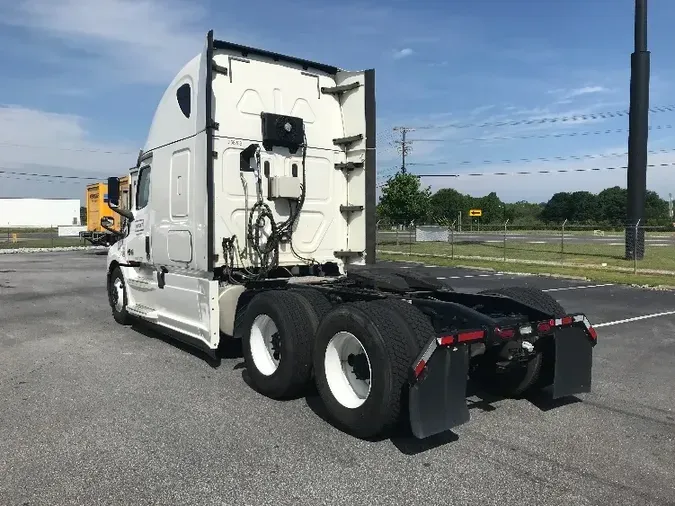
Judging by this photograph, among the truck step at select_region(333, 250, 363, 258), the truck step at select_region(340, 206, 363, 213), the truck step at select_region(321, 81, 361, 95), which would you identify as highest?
the truck step at select_region(321, 81, 361, 95)

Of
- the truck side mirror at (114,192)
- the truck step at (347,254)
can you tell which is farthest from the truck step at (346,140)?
the truck side mirror at (114,192)

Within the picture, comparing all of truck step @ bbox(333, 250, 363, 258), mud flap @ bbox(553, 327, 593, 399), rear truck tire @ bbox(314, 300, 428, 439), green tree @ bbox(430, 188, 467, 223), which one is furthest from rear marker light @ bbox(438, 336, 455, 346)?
green tree @ bbox(430, 188, 467, 223)

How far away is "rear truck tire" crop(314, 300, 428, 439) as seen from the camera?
13.4 ft

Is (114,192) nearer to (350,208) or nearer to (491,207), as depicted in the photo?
(350,208)

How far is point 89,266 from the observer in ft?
68.8

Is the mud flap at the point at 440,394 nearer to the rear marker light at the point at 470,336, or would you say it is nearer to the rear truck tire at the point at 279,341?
the rear marker light at the point at 470,336

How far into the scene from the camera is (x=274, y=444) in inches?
168

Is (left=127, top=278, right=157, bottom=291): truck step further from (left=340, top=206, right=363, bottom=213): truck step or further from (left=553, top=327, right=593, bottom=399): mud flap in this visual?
(left=553, top=327, right=593, bottom=399): mud flap

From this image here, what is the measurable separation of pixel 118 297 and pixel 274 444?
5.75 metres

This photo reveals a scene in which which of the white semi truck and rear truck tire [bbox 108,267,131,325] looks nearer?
the white semi truck

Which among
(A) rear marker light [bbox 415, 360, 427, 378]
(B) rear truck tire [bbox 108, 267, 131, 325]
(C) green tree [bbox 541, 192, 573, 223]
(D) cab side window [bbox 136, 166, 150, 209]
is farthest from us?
(C) green tree [bbox 541, 192, 573, 223]

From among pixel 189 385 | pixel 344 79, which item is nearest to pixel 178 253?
pixel 189 385

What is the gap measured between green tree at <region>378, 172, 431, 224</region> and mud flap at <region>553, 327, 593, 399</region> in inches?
1256

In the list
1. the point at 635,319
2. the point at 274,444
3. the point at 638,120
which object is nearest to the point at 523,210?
the point at 638,120
